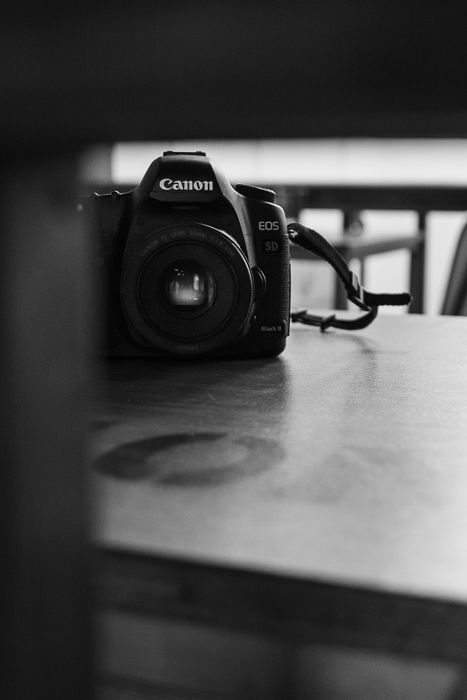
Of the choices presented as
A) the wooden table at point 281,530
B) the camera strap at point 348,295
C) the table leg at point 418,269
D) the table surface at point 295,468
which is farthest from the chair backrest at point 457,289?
the table leg at point 418,269

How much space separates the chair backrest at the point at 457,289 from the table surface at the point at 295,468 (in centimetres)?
93

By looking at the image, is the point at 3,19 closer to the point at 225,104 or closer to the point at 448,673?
the point at 225,104

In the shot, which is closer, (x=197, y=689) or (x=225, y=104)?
(x=225, y=104)

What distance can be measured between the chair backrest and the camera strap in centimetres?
77

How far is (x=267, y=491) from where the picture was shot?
33cm

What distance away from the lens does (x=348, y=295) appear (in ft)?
2.57

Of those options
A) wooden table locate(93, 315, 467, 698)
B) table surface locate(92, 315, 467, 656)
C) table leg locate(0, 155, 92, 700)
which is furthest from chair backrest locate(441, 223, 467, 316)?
table leg locate(0, 155, 92, 700)

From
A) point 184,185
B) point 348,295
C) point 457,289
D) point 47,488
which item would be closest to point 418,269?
point 457,289

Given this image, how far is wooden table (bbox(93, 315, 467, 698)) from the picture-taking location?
239 millimetres

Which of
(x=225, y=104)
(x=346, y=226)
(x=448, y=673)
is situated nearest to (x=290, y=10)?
(x=225, y=104)

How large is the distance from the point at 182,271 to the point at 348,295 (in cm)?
21

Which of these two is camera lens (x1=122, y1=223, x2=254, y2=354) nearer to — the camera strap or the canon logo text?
the canon logo text

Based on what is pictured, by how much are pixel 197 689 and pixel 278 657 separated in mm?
37

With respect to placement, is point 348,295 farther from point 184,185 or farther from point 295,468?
point 295,468
